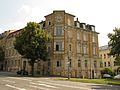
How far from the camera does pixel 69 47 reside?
55.8m

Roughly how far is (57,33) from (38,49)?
27.9 feet

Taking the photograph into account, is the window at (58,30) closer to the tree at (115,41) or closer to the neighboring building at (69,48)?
the neighboring building at (69,48)

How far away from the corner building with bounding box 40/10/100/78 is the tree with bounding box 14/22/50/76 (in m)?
5.17

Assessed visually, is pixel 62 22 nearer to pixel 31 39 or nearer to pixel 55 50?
pixel 55 50

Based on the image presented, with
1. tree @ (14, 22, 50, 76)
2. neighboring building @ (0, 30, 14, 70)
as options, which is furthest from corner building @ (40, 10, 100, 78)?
neighboring building @ (0, 30, 14, 70)

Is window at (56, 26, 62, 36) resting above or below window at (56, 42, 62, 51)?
above

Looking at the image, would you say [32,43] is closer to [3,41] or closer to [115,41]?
[115,41]

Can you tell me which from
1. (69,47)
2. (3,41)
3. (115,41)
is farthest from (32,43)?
(3,41)

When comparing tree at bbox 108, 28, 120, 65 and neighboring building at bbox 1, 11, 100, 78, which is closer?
tree at bbox 108, 28, 120, 65

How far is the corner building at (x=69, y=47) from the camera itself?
Answer: 5372cm

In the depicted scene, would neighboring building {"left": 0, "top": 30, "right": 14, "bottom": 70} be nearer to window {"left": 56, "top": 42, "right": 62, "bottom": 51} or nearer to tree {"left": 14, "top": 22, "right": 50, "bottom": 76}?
window {"left": 56, "top": 42, "right": 62, "bottom": 51}

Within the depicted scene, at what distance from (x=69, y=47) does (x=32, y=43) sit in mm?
12034

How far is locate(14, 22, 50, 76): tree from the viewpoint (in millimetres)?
47531

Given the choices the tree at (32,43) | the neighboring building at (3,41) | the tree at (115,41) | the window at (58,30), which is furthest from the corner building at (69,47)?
the neighboring building at (3,41)
